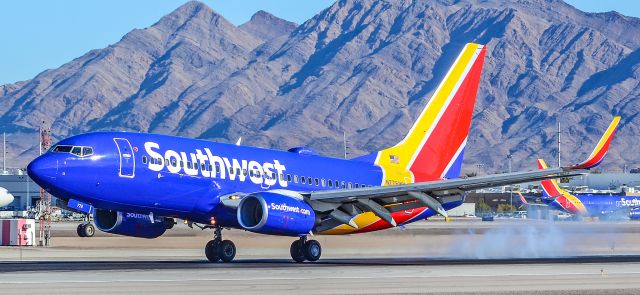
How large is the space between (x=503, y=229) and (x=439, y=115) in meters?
19.6

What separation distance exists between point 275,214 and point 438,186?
737 centimetres

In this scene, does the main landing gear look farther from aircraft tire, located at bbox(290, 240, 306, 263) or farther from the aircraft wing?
the aircraft wing

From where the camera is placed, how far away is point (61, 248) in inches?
2862

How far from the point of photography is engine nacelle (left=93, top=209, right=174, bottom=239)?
54.7 meters

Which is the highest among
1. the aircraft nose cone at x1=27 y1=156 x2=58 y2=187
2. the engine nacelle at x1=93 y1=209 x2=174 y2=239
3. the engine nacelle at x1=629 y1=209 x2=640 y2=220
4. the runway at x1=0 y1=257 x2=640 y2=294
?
the aircraft nose cone at x1=27 y1=156 x2=58 y2=187

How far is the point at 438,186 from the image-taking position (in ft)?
180

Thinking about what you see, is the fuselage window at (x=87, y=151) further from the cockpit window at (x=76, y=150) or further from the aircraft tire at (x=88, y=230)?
the aircraft tire at (x=88, y=230)

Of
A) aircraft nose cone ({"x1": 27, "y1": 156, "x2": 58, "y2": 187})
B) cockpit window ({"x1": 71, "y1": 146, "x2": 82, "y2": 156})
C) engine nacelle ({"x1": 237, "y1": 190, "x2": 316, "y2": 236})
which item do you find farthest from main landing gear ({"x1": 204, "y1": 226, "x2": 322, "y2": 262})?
aircraft nose cone ({"x1": 27, "y1": 156, "x2": 58, "y2": 187})

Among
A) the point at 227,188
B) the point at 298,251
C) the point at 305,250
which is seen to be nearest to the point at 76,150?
the point at 227,188

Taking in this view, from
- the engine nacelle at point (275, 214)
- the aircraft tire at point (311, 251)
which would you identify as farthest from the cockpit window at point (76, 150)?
the aircraft tire at point (311, 251)

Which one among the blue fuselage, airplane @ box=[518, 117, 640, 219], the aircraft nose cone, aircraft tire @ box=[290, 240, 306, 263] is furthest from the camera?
airplane @ box=[518, 117, 640, 219]

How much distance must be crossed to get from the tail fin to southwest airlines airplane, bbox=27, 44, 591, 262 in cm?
233

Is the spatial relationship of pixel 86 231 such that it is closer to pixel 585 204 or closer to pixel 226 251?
pixel 226 251

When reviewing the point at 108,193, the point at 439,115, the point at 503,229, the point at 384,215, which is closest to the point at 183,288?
the point at 108,193
